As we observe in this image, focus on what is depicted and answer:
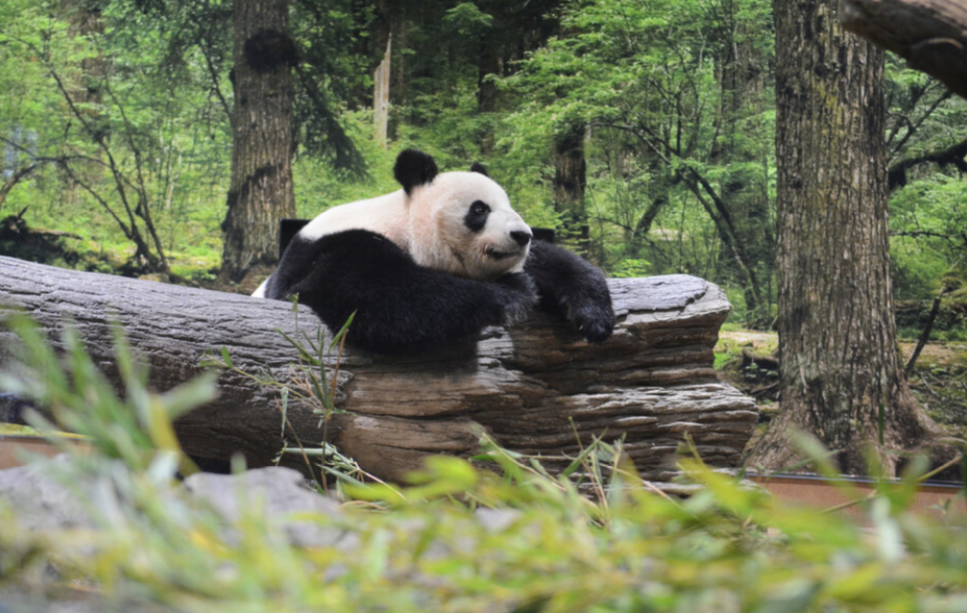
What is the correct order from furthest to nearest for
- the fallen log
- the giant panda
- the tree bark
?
the giant panda < the fallen log < the tree bark

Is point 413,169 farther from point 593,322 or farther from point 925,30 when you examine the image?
point 925,30

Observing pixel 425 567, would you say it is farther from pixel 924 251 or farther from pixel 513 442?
pixel 924 251

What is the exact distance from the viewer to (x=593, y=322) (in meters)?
1.84

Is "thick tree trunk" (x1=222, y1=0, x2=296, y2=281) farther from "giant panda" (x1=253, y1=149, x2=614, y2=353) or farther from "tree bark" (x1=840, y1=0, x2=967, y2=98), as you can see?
"tree bark" (x1=840, y1=0, x2=967, y2=98)

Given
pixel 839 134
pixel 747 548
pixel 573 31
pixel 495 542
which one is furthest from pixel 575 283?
pixel 573 31

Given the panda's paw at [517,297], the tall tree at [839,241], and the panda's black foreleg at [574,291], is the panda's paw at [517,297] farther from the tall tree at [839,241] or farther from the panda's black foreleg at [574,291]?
the tall tree at [839,241]

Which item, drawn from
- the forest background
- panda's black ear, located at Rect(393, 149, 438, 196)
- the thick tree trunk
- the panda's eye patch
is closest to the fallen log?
the panda's eye patch

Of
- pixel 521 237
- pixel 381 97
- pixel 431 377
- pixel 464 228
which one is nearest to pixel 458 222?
pixel 464 228

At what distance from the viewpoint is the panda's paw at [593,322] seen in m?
1.84

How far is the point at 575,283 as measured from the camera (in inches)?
77.7

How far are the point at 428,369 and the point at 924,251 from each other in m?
3.18

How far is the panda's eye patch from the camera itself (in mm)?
2127

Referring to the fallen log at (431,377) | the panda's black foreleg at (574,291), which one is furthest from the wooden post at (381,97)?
the fallen log at (431,377)

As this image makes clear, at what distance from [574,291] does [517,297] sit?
157mm
